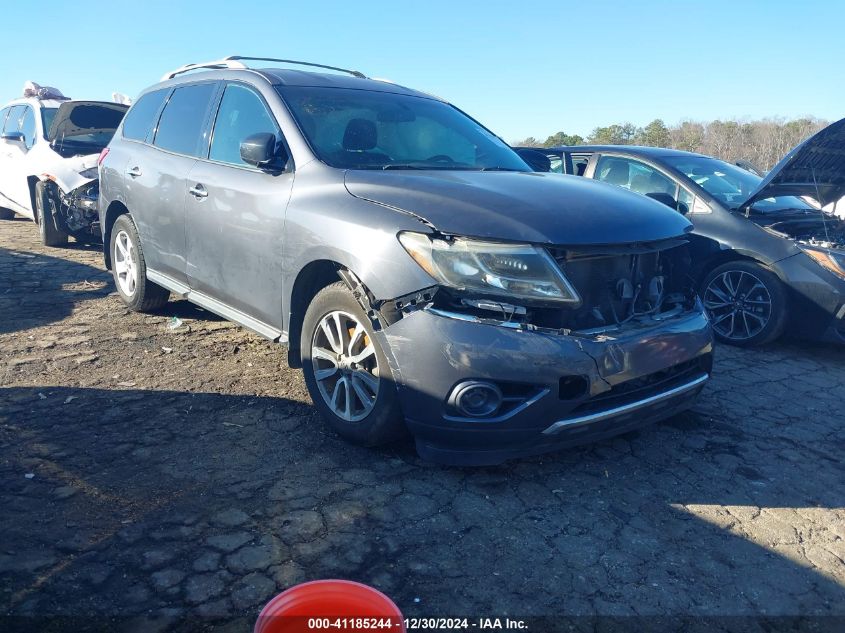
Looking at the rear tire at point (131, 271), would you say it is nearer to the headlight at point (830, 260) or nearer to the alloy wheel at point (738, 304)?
the alloy wheel at point (738, 304)

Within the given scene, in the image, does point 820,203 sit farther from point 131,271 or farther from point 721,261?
point 131,271

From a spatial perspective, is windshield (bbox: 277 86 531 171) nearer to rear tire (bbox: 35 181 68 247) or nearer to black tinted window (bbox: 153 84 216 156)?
black tinted window (bbox: 153 84 216 156)

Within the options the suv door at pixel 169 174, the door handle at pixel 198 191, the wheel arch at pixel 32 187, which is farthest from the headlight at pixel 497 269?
the wheel arch at pixel 32 187

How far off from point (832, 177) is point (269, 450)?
5.14 m

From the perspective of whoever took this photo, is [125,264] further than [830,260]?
Yes

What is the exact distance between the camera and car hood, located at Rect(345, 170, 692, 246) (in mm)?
3014

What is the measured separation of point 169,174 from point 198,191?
0.55 meters

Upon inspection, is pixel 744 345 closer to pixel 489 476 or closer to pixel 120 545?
pixel 489 476

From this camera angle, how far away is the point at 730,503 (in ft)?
10.1

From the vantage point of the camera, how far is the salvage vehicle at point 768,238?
203 inches

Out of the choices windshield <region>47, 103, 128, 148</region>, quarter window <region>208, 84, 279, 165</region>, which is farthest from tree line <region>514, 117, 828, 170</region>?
quarter window <region>208, 84, 279, 165</region>

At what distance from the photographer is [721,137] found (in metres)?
21.4

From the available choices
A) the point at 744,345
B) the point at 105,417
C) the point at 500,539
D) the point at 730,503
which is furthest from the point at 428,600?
the point at 744,345

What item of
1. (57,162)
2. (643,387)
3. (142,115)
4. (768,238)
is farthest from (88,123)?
(643,387)
